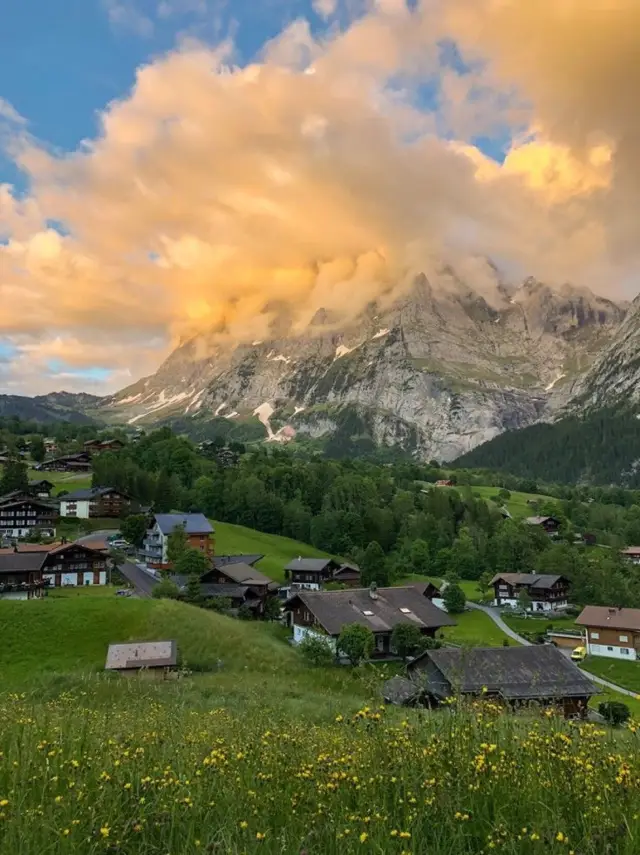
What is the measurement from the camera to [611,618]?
239ft

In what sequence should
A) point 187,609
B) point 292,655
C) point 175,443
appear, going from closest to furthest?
1. point 292,655
2. point 187,609
3. point 175,443

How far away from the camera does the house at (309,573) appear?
296 ft

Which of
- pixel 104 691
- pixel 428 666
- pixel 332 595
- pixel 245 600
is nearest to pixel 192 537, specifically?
pixel 245 600

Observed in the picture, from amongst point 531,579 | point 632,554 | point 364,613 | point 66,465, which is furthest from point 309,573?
point 66,465

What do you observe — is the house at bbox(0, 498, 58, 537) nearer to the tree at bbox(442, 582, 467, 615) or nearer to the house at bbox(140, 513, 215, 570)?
the house at bbox(140, 513, 215, 570)

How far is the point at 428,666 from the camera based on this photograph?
40.8 meters

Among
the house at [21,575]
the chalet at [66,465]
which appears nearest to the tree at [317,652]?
the house at [21,575]

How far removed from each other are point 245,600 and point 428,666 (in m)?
37.0

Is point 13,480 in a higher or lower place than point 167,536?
higher

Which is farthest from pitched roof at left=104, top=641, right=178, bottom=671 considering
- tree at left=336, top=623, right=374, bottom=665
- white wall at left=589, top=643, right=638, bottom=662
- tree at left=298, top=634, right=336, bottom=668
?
white wall at left=589, top=643, right=638, bottom=662

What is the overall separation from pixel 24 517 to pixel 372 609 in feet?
228

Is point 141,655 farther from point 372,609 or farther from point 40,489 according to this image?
point 40,489

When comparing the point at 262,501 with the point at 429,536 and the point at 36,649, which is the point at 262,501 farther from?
the point at 36,649

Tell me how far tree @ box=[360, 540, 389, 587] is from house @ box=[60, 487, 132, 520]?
50.4 m
